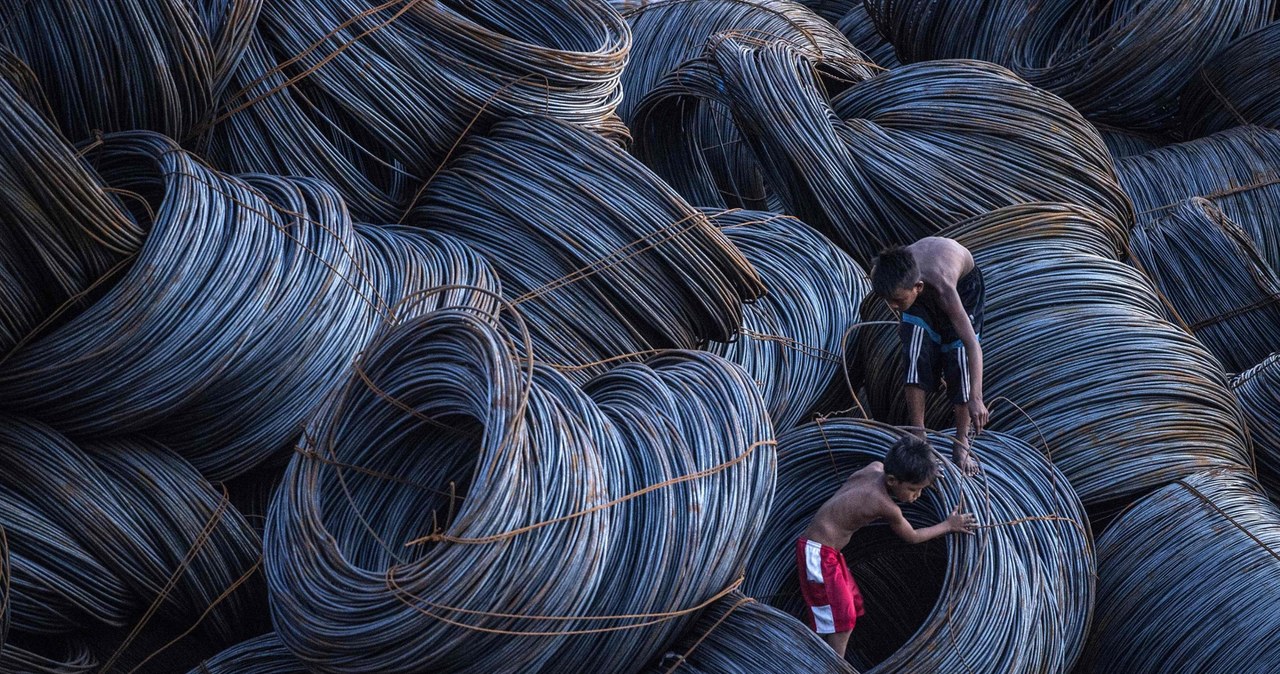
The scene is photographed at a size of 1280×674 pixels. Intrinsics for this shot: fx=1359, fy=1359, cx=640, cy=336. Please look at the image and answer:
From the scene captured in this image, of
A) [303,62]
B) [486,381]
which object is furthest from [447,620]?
[303,62]

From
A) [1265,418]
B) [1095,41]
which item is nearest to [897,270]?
[1265,418]

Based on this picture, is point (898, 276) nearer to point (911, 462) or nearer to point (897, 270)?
point (897, 270)

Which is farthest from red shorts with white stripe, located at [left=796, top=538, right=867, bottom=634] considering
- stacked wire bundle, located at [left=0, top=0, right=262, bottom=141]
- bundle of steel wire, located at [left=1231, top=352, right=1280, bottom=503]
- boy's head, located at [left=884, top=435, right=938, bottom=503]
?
stacked wire bundle, located at [left=0, top=0, right=262, bottom=141]

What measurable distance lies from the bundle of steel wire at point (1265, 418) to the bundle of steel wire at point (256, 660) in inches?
161

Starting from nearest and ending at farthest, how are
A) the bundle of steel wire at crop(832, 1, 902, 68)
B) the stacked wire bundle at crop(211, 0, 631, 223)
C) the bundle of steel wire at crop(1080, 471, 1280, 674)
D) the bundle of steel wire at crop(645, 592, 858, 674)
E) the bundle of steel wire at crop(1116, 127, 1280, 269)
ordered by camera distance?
the bundle of steel wire at crop(645, 592, 858, 674), the bundle of steel wire at crop(1080, 471, 1280, 674), the stacked wire bundle at crop(211, 0, 631, 223), the bundle of steel wire at crop(1116, 127, 1280, 269), the bundle of steel wire at crop(832, 1, 902, 68)

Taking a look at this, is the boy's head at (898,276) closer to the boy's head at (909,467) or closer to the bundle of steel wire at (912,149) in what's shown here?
the boy's head at (909,467)

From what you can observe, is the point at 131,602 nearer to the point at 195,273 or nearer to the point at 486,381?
the point at 195,273

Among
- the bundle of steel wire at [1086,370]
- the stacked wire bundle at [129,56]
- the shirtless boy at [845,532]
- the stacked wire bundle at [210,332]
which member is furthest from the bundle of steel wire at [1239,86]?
the stacked wire bundle at [129,56]

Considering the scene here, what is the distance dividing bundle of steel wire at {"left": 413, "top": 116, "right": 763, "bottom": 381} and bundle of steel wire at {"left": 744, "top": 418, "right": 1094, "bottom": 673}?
663 millimetres

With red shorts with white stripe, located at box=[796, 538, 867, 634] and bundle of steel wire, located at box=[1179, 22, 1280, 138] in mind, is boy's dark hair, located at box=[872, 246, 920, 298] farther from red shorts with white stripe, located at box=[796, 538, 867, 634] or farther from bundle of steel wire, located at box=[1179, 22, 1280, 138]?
bundle of steel wire, located at box=[1179, 22, 1280, 138]

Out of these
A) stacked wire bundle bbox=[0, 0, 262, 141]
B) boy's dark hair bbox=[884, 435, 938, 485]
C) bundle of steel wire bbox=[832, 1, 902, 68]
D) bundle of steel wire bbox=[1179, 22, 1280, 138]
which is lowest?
boy's dark hair bbox=[884, 435, 938, 485]

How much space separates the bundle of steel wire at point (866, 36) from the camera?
9.03 metres

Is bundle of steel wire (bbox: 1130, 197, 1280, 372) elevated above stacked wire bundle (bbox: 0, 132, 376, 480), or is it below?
below

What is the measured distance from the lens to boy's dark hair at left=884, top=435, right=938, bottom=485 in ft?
15.2
